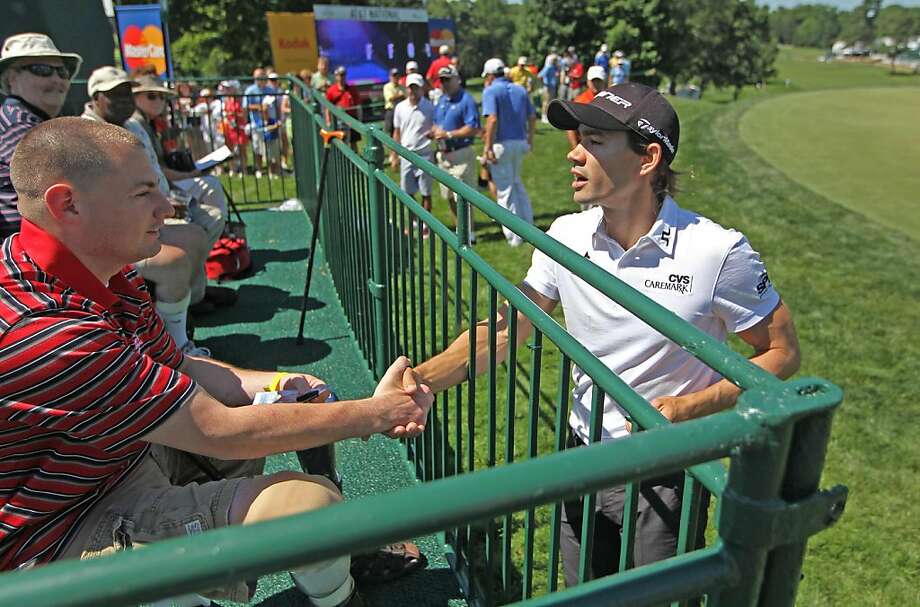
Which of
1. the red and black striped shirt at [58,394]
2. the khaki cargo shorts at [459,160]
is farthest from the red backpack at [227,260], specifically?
the red and black striped shirt at [58,394]

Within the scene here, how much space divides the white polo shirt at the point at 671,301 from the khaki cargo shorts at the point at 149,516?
3.50ft

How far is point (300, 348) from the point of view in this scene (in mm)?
5141

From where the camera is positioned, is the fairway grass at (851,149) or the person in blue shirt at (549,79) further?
the person in blue shirt at (549,79)

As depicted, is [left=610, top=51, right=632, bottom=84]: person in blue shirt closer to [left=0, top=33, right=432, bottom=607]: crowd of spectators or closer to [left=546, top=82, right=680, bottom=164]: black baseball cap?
[left=546, top=82, right=680, bottom=164]: black baseball cap

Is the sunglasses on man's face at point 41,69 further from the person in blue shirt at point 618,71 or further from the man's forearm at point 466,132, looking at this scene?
the person in blue shirt at point 618,71

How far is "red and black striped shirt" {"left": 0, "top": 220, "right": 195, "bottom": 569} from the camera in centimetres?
163

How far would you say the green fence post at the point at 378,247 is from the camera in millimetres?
3523

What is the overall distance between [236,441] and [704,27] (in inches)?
3418

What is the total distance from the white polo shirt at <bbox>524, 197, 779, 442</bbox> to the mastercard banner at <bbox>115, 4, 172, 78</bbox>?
13466 mm

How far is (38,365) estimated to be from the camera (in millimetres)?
1619

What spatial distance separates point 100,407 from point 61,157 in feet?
2.19

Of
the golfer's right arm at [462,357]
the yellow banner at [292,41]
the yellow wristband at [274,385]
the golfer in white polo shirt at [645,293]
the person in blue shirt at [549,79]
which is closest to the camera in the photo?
the golfer in white polo shirt at [645,293]

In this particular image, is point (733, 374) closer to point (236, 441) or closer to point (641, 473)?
point (641, 473)

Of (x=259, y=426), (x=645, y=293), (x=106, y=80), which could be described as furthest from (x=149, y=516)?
(x=106, y=80)
